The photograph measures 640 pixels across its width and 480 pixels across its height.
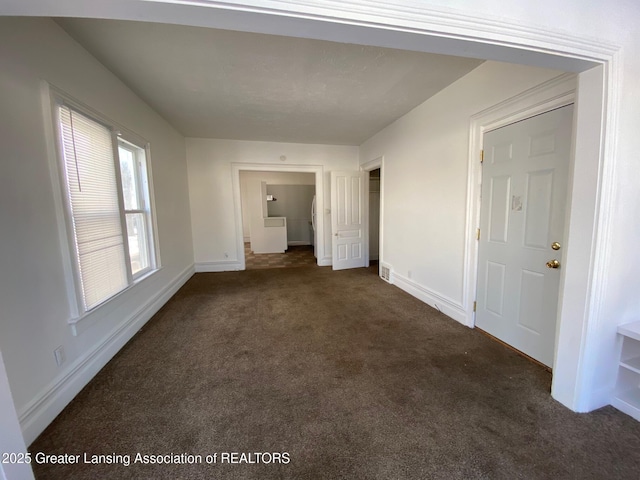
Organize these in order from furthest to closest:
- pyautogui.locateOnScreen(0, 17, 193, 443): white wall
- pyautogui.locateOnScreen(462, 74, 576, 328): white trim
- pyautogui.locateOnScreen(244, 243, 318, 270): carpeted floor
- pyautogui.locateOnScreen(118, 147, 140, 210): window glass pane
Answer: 1. pyautogui.locateOnScreen(244, 243, 318, 270): carpeted floor
2. pyautogui.locateOnScreen(118, 147, 140, 210): window glass pane
3. pyautogui.locateOnScreen(462, 74, 576, 328): white trim
4. pyautogui.locateOnScreen(0, 17, 193, 443): white wall

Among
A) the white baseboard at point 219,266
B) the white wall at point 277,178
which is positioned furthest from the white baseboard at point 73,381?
the white wall at point 277,178

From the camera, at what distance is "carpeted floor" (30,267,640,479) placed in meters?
1.26

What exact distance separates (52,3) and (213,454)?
2.07 m

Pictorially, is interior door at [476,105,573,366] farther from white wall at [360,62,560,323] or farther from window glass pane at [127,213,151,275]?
window glass pane at [127,213,151,275]

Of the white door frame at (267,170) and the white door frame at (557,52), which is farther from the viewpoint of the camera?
the white door frame at (267,170)

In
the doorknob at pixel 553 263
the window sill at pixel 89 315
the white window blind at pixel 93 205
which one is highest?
the white window blind at pixel 93 205

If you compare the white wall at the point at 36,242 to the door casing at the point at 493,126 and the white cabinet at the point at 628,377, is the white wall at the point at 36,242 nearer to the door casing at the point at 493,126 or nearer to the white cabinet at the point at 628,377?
the door casing at the point at 493,126

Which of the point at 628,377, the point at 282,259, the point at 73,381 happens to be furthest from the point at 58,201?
the point at 282,259

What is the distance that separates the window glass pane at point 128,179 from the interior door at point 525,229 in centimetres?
379

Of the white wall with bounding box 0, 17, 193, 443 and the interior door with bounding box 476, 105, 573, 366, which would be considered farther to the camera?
the interior door with bounding box 476, 105, 573, 366

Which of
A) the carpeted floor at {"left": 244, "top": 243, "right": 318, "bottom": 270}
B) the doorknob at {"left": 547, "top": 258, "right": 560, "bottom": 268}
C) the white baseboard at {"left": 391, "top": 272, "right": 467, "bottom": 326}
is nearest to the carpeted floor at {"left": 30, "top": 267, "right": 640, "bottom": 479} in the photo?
the white baseboard at {"left": 391, "top": 272, "right": 467, "bottom": 326}

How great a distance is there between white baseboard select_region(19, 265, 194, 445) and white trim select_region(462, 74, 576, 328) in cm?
347

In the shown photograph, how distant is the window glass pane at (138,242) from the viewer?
2830mm

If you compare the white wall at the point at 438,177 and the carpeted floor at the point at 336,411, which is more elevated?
the white wall at the point at 438,177
